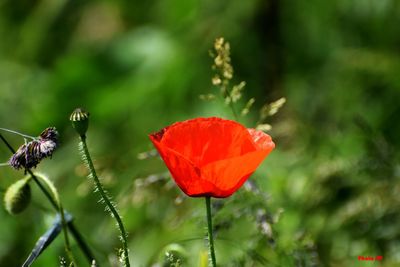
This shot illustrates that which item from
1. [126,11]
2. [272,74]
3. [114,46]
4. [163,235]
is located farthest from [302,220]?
[126,11]

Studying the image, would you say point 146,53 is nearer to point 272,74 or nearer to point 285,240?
point 272,74

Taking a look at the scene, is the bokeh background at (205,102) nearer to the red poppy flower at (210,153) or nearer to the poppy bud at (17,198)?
the poppy bud at (17,198)

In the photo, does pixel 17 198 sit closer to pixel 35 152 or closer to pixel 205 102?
pixel 35 152

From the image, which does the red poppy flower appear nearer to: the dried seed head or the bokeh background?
the dried seed head

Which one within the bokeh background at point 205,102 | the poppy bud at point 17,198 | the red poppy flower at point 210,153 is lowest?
the red poppy flower at point 210,153

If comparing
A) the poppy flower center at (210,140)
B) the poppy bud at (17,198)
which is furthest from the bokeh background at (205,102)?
the poppy flower center at (210,140)

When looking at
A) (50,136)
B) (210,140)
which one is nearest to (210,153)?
(210,140)

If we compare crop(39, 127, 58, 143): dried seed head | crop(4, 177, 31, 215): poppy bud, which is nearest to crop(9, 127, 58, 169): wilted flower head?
crop(39, 127, 58, 143): dried seed head
